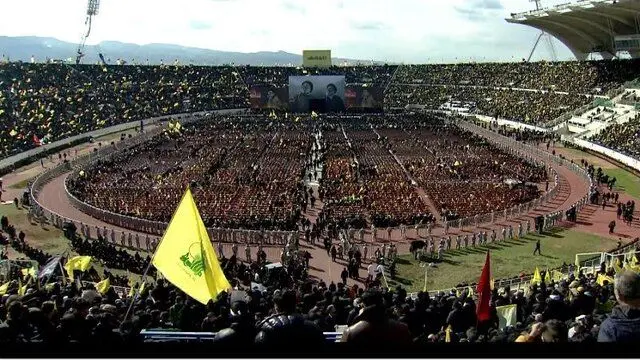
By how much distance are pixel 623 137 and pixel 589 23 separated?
35.0 meters

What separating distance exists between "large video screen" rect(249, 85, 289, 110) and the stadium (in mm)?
336

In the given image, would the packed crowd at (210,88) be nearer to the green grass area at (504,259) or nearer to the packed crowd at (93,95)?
the packed crowd at (93,95)

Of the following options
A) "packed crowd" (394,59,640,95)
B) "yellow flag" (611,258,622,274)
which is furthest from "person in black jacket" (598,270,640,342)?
"packed crowd" (394,59,640,95)

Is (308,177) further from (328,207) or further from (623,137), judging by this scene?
(623,137)

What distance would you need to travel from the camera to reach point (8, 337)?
267 inches

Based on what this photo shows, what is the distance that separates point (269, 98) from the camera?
9700 cm

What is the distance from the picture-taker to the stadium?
929 centimetres

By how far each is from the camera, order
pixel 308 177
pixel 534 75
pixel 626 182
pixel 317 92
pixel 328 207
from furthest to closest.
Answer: pixel 317 92
pixel 534 75
pixel 308 177
pixel 626 182
pixel 328 207

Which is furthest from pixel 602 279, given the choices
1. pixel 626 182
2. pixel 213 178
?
pixel 213 178

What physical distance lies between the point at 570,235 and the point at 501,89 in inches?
2828

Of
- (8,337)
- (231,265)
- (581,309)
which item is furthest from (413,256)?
(8,337)

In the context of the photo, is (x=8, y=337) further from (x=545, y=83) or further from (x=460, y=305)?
(x=545, y=83)

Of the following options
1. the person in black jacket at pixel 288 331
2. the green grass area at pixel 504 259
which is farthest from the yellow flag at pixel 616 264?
the person in black jacket at pixel 288 331

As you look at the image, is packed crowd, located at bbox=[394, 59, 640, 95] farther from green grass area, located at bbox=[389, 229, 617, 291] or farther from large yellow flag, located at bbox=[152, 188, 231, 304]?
large yellow flag, located at bbox=[152, 188, 231, 304]
